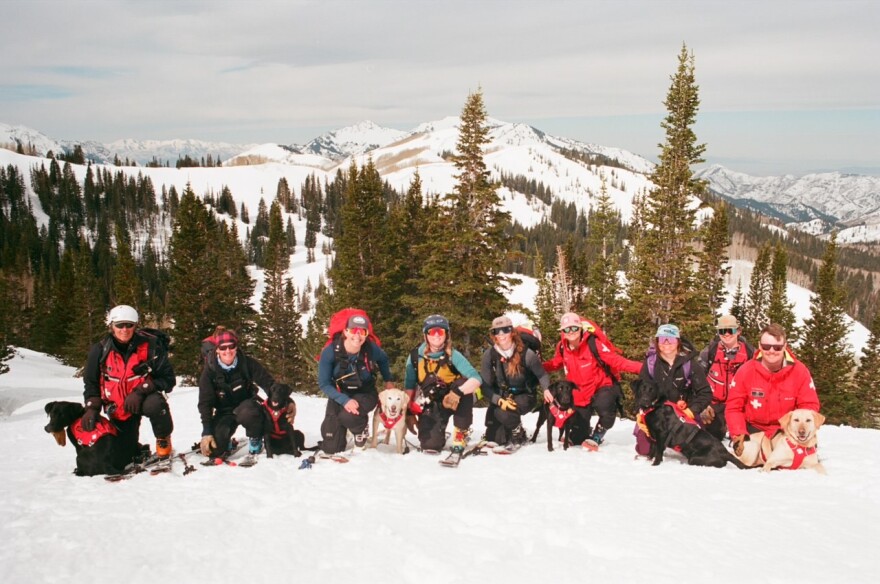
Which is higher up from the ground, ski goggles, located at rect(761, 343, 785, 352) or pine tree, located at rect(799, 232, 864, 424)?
ski goggles, located at rect(761, 343, 785, 352)

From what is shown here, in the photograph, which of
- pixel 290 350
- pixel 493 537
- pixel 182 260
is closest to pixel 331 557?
pixel 493 537

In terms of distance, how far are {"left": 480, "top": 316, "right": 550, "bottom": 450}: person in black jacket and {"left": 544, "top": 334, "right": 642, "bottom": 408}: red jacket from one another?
391 mm

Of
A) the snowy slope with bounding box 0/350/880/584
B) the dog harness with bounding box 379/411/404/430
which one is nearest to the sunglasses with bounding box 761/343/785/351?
the snowy slope with bounding box 0/350/880/584

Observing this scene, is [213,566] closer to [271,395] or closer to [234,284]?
[271,395]

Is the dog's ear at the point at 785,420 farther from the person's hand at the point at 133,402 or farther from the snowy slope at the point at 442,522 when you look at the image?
the person's hand at the point at 133,402

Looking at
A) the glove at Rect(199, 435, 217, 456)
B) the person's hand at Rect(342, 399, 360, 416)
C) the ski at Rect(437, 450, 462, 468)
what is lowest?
the ski at Rect(437, 450, 462, 468)

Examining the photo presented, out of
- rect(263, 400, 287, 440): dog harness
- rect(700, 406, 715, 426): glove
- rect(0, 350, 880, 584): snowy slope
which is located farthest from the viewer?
rect(700, 406, 715, 426): glove

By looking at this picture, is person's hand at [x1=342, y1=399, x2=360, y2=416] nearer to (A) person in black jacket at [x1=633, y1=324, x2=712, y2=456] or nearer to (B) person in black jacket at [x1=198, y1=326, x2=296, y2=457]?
(B) person in black jacket at [x1=198, y1=326, x2=296, y2=457]

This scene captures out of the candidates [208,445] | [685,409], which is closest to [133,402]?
[208,445]

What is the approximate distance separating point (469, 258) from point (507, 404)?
13609 mm

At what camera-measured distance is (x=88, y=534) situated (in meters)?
4.61

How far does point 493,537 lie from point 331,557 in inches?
59.3

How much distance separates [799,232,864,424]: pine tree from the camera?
112ft

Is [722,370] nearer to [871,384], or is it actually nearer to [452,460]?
[452,460]
